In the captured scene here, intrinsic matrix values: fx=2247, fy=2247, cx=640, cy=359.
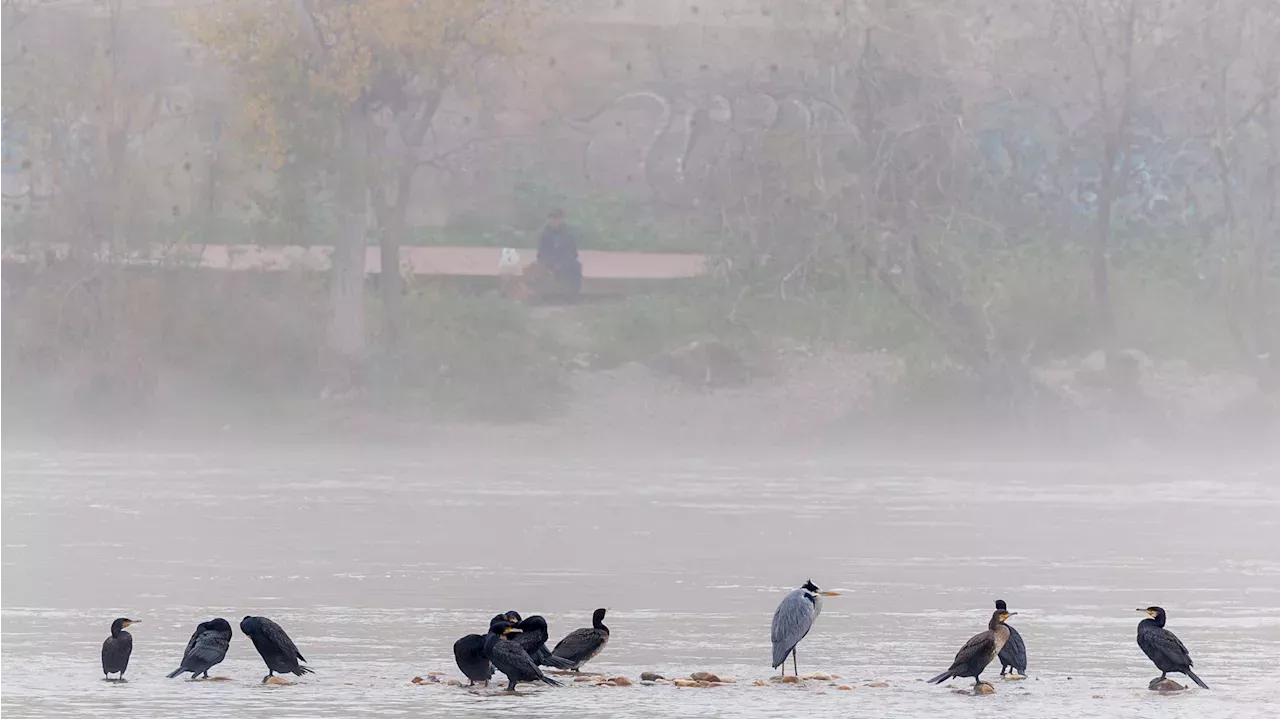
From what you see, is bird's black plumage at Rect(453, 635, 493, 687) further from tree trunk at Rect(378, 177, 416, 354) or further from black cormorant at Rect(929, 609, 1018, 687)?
tree trunk at Rect(378, 177, 416, 354)

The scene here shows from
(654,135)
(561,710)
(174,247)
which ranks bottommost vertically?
(561,710)

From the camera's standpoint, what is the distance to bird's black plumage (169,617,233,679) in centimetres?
1030

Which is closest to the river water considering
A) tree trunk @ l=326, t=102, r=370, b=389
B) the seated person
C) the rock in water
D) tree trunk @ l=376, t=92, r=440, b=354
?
the rock in water

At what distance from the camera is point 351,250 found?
Answer: 37.1m

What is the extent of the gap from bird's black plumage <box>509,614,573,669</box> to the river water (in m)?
0.21

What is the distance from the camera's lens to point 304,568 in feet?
51.6

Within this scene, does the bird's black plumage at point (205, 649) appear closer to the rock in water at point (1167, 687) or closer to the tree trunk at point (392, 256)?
the rock in water at point (1167, 687)

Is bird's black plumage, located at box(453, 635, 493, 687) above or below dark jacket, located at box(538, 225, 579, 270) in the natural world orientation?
below

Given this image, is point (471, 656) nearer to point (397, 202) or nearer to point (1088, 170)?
point (397, 202)

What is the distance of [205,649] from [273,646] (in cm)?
32

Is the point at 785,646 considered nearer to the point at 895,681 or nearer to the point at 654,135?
the point at 895,681

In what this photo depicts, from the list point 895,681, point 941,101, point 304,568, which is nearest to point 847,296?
point 941,101

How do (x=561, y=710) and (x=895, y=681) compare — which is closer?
(x=561, y=710)

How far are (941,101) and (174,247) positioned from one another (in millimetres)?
13114
